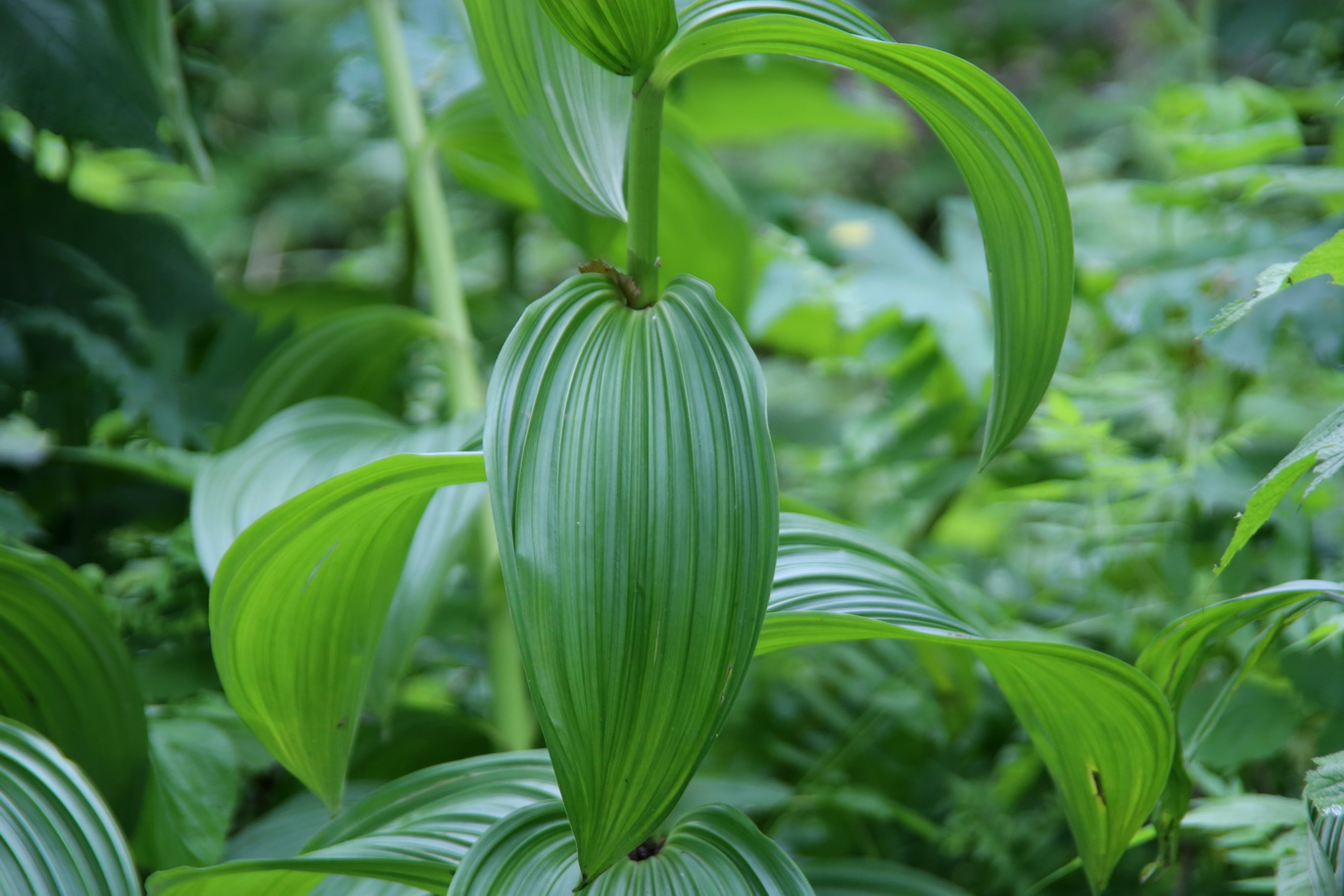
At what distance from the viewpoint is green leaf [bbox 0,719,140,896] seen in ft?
1.35

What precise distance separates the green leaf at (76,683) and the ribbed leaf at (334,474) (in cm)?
7

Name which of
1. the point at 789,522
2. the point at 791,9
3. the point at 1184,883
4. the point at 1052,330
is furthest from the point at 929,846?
the point at 791,9

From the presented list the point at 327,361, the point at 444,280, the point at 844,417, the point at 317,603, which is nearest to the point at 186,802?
the point at 317,603

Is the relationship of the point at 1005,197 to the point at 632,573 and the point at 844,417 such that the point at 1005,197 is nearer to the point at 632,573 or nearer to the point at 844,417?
the point at 632,573

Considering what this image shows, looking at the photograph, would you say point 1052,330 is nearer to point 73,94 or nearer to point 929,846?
point 929,846

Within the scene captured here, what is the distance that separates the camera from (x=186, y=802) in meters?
0.53

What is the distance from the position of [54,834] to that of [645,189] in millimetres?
398

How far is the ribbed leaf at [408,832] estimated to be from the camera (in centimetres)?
41

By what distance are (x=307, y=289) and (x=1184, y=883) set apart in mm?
948

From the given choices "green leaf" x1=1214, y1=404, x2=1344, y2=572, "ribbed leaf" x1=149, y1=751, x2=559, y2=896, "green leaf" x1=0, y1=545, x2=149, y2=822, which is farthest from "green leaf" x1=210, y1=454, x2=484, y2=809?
"green leaf" x1=1214, y1=404, x2=1344, y2=572

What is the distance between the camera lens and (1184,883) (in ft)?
1.91

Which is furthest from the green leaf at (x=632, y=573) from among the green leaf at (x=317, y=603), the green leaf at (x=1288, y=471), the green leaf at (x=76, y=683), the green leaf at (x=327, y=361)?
the green leaf at (x=327, y=361)

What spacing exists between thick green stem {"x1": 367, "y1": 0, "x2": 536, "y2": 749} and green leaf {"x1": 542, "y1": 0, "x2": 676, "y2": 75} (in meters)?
0.39

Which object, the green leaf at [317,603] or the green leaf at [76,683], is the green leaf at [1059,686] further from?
the green leaf at [76,683]
